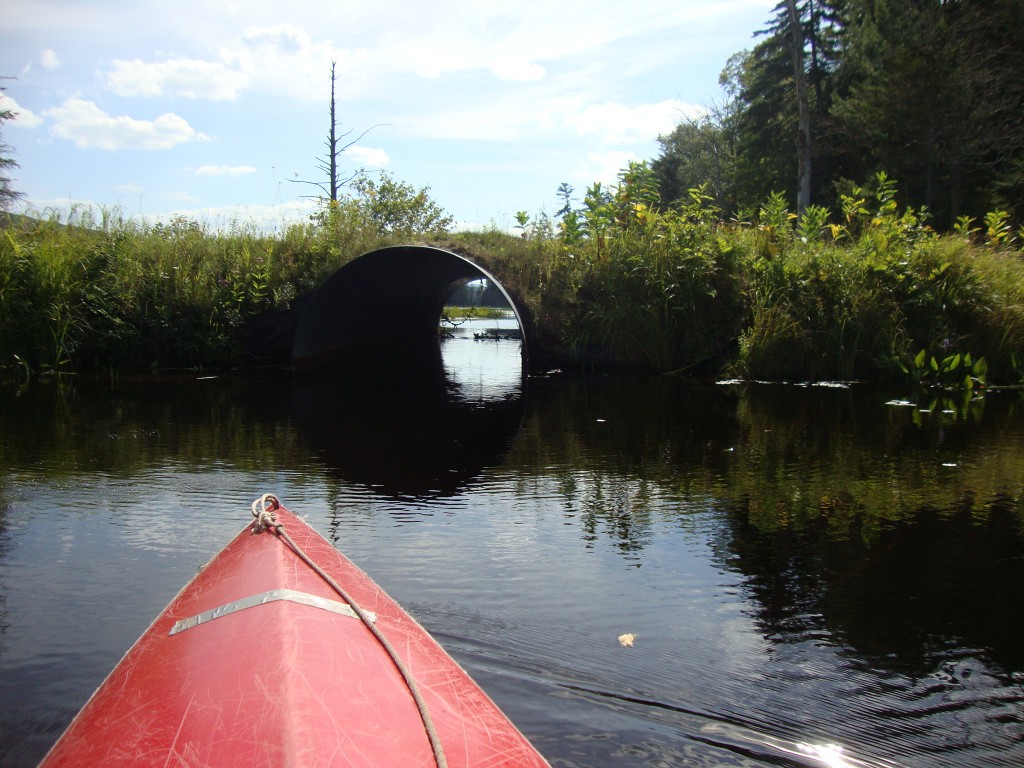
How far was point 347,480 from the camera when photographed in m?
6.58

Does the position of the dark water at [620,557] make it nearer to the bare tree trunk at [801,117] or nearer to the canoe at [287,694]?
the canoe at [287,694]

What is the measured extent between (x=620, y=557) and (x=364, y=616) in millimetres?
2600

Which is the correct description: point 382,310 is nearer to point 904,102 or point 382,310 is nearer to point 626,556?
point 626,556

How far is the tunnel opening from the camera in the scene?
13.6 m

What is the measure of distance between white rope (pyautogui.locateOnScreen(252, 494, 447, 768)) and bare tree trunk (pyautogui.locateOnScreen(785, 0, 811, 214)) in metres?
29.1

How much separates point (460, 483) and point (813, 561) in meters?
2.87

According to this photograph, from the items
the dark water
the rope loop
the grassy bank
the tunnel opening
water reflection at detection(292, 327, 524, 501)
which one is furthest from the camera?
the tunnel opening

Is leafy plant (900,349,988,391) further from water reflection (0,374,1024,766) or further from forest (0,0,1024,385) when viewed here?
water reflection (0,374,1024,766)

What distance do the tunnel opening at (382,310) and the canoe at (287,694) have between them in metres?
10.2

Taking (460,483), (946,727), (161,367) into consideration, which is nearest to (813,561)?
(946,727)

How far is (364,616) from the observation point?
7.95 ft

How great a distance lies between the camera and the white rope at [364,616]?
74.2 inches

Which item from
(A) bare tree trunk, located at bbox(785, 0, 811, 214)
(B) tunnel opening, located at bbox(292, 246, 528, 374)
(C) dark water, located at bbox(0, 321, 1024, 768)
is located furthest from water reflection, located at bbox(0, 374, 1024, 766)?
(A) bare tree trunk, located at bbox(785, 0, 811, 214)

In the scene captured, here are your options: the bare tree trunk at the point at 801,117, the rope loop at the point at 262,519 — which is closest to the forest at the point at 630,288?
the rope loop at the point at 262,519
